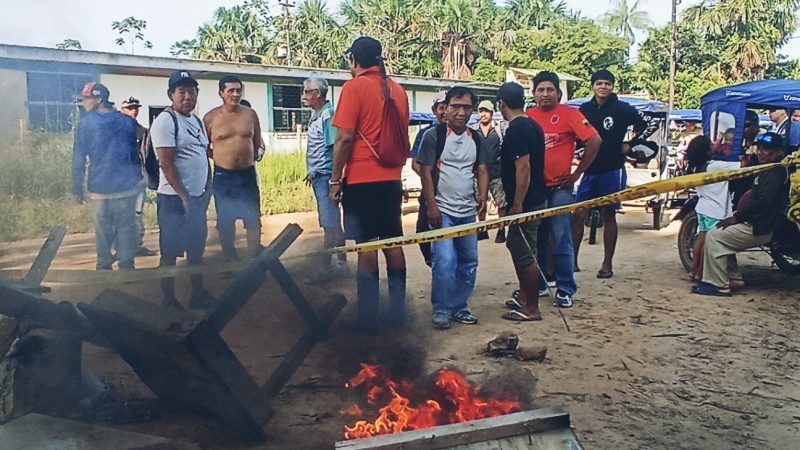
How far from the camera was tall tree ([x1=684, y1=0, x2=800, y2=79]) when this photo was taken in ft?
90.7

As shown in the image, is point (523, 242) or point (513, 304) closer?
point (523, 242)

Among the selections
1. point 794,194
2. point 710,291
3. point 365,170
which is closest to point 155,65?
point 365,170

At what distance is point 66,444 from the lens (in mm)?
2914

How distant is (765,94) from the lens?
336 inches

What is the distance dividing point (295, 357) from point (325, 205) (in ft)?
9.84

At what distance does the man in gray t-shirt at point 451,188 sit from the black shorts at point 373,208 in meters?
0.34

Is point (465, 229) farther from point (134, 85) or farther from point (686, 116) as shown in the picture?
point (686, 116)

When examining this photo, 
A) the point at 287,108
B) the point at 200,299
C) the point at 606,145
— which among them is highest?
the point at 287,108

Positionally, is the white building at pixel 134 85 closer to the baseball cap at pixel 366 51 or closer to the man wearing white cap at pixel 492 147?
the baseball cap at pixel 366 51

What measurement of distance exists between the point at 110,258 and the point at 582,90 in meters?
24.4

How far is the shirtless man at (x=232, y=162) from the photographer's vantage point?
219 inches

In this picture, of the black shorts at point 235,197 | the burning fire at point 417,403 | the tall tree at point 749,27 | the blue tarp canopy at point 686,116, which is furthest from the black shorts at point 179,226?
the tall tree at point 749,27

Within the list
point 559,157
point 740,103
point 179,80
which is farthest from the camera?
point 740,103

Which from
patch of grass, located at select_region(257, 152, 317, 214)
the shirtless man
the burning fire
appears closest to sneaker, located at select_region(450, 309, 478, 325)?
the burning fire
